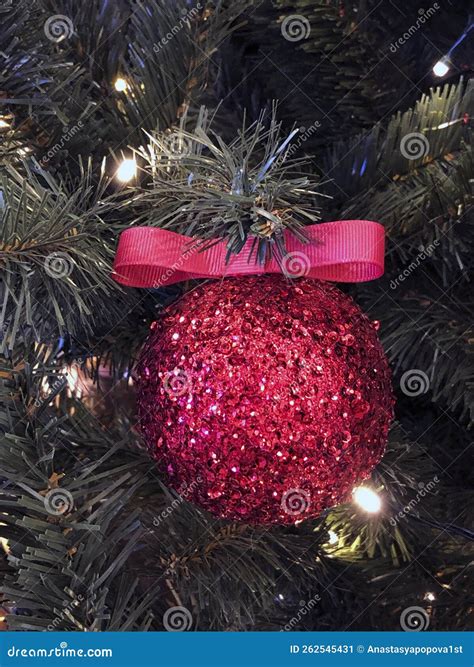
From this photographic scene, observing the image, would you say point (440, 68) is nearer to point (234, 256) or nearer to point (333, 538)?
point (234, 256)

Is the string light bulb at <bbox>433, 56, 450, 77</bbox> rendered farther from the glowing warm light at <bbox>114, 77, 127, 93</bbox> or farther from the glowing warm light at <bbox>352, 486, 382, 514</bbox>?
the glowing warm light at <bbox>352, 486, 382, 514</bbox>

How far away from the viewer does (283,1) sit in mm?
680

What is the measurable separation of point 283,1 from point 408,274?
0.89 ft

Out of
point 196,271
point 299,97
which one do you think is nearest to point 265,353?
point 196,271

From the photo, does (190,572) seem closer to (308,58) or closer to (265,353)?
(265,353)

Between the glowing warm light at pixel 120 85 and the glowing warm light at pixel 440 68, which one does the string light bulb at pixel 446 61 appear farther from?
the glowing warm light at pixel 120 85

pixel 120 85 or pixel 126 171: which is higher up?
pixel 120 85

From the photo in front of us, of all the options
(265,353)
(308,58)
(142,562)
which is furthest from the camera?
(308,58)

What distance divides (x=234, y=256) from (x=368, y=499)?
249 mm

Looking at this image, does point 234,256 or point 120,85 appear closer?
point 234,256

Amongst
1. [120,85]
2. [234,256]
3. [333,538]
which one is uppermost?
[120,85]

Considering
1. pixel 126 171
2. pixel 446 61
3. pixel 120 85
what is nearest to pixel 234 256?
pixel 126 171

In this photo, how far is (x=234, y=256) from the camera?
0.55 metres

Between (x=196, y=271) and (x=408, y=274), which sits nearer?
(x=196, y=271)
